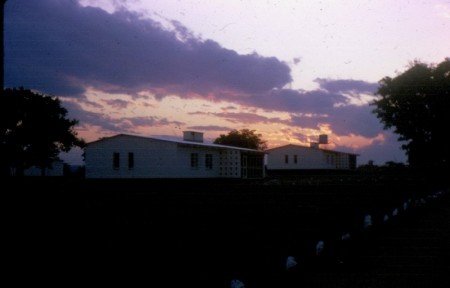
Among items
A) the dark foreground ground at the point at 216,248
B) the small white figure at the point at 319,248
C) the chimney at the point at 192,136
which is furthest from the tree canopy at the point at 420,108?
the small white figure at the point at 319,248

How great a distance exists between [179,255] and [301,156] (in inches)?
2270

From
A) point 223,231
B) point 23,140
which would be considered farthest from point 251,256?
point 23,140

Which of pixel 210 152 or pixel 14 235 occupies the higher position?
pixel 210 152

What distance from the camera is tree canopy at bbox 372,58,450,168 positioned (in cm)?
4588

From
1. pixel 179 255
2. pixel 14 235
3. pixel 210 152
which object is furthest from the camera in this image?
pixel 210 152

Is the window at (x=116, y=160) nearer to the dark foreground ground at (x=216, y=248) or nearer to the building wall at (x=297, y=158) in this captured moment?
the dark foreground ground at (x=216, y=248)

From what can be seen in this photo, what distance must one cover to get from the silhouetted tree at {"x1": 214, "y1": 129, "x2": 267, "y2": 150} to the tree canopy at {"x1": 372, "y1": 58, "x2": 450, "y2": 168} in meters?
38.6

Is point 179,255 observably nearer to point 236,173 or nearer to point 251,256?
point 251,256

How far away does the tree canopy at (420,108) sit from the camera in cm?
4588

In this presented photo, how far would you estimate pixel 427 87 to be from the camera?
154 ft

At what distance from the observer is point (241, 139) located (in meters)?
85.8

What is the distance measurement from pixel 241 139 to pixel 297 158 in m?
22.9

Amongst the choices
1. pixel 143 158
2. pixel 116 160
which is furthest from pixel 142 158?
pixel 116 160

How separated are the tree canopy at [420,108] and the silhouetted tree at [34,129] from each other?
1192 inches
